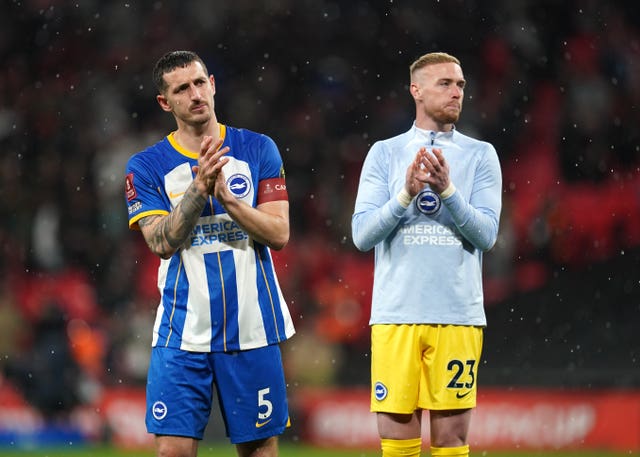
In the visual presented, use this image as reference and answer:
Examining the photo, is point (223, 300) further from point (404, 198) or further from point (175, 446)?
point (404, 198)

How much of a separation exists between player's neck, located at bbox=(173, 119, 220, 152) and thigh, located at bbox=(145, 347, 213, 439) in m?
0.85

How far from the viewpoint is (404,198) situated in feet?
16.7

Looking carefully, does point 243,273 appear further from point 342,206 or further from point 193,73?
point 342,206

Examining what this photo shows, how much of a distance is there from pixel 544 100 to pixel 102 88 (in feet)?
17.1

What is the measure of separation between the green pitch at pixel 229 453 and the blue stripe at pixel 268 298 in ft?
17.0

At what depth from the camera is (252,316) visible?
493 centimetres

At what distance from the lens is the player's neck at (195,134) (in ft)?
16.5

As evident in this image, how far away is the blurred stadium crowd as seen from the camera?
11734mm

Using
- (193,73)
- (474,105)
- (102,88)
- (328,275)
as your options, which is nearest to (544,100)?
(474,105)

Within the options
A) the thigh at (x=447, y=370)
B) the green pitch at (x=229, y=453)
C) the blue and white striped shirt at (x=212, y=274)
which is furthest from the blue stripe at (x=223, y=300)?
the green pitch at (x=229, y=453)

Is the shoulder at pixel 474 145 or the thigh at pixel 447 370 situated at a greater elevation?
the shoulder at pixel 474 145

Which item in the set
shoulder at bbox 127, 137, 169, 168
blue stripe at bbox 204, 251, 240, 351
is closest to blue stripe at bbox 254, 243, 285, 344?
blue stripe at bbox 204, 251, 240, 351

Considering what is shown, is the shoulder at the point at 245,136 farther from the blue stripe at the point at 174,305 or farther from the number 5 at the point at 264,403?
the number 5 at the point at 264,403

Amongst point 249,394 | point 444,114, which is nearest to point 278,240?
point 249,394
